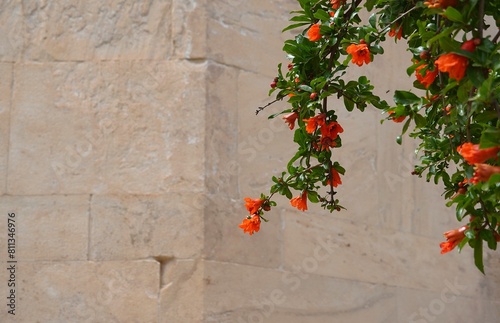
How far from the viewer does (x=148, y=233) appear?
3.72m

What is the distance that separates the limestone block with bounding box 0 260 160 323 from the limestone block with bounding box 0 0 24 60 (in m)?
0.94

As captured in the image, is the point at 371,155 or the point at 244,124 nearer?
the point at 244,124

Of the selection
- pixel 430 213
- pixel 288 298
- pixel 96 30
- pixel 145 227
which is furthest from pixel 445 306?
pixel 96 30

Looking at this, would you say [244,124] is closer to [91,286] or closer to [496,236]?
[91,286]

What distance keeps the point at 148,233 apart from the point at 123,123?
49cm

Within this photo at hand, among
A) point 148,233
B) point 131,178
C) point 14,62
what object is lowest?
point 148,233

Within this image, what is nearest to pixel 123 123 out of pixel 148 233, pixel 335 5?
pixel 148 233

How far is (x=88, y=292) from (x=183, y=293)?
40cm

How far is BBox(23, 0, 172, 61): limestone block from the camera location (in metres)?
3.90

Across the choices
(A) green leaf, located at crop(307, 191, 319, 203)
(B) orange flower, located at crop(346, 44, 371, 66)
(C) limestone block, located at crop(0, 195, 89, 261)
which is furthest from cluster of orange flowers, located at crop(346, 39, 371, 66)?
(C) limestone block, located at crop(0, 195, 89, 261)

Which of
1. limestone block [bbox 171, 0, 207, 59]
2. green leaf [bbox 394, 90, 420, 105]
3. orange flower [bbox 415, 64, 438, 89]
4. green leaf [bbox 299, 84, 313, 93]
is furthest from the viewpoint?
limestone block [bbox 171, 0, 207, 59]

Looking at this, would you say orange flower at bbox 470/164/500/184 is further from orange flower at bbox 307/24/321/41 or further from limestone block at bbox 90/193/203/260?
limestone block at bbox 90/193/203/260

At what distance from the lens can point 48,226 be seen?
3.76m

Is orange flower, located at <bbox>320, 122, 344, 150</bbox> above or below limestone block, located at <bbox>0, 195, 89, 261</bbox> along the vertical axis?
above
